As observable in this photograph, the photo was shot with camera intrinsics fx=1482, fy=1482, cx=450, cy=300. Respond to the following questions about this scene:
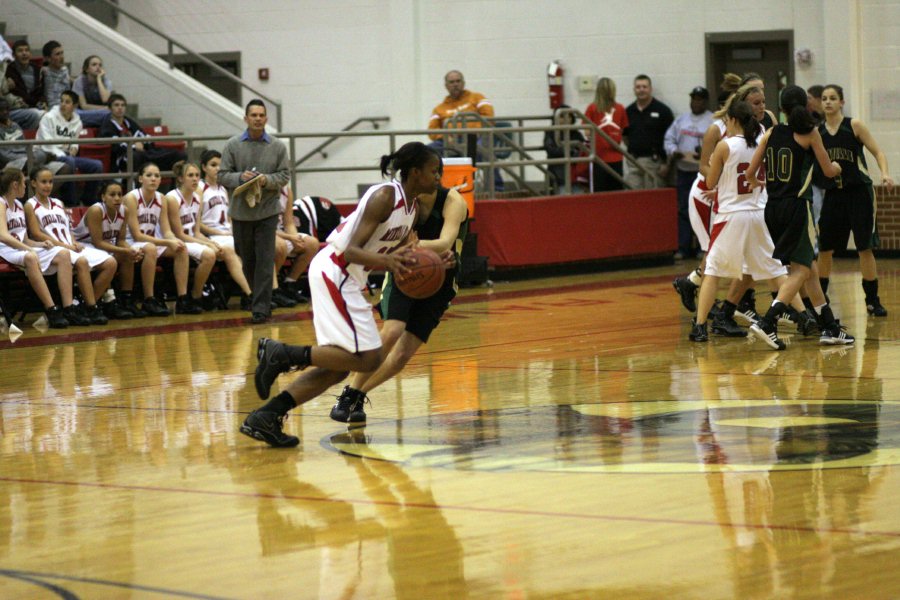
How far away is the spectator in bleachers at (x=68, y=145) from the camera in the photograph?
45.5ft

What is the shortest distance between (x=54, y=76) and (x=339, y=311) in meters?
10.6

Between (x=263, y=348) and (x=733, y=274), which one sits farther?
(x=733, y=274)

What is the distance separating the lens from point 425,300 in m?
7.50

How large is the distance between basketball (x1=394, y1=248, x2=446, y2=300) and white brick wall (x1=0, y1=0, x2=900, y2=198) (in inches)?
448

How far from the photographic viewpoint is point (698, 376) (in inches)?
338

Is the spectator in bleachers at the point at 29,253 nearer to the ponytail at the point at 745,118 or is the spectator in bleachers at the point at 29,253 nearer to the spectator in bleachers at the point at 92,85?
the spectator in bleachers at the point at 92,85

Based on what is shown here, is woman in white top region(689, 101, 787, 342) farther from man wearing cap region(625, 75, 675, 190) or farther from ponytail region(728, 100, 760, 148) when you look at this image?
man wearing cap region(625, 75, 675, 190)

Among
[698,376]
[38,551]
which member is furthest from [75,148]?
[38,551]

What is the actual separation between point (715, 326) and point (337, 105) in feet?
33.4

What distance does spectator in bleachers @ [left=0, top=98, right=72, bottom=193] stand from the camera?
44.0 ft

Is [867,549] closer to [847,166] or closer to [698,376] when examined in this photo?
[698,376]

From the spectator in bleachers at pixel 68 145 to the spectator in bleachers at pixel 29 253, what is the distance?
1474 mm

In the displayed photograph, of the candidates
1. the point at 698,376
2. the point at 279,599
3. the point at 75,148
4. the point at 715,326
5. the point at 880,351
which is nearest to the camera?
the point at 279,599

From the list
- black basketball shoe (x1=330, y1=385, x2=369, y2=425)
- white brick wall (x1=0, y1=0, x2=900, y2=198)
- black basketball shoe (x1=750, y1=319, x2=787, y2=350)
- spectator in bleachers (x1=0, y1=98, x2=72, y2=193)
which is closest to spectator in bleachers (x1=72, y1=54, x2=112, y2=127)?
white brick wall (x1=0, y1=0, x2=900, y2=198)
